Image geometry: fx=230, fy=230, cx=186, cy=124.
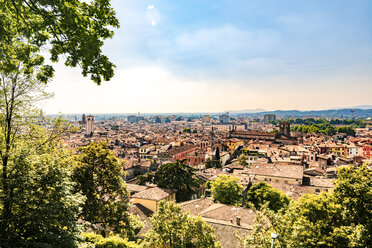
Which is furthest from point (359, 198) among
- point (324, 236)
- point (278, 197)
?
point (278, 197)

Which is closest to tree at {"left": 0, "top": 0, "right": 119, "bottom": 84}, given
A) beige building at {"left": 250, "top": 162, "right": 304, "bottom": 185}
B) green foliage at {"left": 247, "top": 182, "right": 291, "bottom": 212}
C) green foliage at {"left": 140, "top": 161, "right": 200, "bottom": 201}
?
green foliage at {"left": 247, "top": 182, "right": 291, "bottom": 212}

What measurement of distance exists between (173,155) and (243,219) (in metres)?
43.5

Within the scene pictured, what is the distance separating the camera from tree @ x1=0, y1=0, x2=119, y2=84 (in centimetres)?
389

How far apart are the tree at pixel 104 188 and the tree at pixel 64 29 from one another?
7946 millimetres

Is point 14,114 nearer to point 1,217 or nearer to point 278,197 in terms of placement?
point 1,217

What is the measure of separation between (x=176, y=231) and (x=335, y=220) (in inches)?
291

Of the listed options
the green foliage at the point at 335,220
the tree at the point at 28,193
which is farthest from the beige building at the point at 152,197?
the tree at the point at 28,193

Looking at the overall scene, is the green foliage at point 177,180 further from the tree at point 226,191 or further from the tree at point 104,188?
the tree at point 104,188

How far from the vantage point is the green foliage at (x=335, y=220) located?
922 cm

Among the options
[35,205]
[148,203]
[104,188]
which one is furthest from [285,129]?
[35,205]

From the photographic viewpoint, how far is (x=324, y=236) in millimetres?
10055

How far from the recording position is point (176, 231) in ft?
35.4

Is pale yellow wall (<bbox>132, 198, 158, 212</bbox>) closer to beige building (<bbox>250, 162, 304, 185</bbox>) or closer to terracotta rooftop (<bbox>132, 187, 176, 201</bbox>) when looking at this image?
terracotta rooftop (<bbox>132, 187, 176, 201</bbox>)

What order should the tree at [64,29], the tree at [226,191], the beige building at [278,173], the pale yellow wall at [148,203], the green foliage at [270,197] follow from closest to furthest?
1. the tree at [64,29]
2. the green foliage at [270,197]
3. the pale yellow wall at [148,203]
4. the tree at [226,191]
5. the beige building at [278,173]
